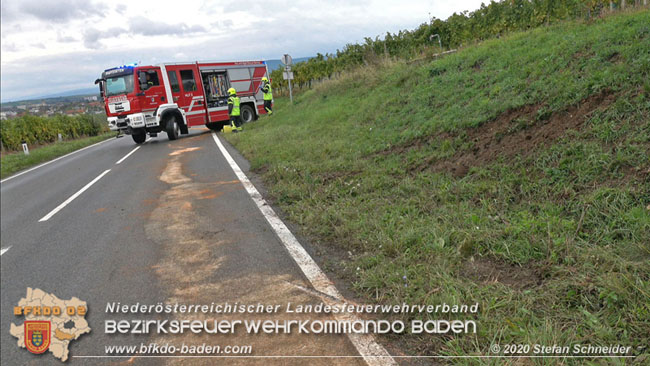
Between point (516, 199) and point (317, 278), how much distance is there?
90.9 inches

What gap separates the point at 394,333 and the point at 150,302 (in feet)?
6.87

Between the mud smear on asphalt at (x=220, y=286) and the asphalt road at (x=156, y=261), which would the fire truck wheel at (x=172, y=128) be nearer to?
the asphalt road at (x=156, y=261)

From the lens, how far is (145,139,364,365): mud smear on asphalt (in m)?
2.74

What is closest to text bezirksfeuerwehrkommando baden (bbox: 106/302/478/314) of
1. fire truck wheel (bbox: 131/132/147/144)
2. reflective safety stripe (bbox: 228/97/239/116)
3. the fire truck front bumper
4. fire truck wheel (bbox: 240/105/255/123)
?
the fire truck front bumper

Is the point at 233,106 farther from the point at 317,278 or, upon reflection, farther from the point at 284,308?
the point at 284,308

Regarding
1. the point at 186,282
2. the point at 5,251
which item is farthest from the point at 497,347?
the point at 5,251

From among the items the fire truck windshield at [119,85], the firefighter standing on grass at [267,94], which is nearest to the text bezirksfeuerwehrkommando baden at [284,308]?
the fire truck windshield at [119,85]

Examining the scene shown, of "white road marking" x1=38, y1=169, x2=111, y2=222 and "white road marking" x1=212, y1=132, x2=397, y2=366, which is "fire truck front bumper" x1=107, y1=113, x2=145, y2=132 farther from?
"white road marking" x1=212, y1=132, x2=397, y2=366

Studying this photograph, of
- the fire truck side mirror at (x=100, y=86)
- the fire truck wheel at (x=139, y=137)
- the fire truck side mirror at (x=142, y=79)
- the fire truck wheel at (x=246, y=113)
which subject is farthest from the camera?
the fire truck wheel at (x=246, y=113)

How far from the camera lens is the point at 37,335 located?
130 inches

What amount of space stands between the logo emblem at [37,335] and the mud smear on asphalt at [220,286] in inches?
35.2

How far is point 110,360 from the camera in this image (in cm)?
286

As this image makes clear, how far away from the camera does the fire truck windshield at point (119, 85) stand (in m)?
16.8

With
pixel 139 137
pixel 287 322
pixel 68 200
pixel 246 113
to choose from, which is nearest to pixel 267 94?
pixel 246 113
